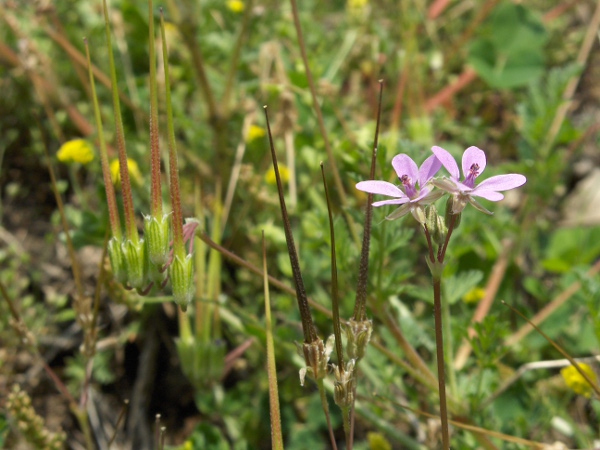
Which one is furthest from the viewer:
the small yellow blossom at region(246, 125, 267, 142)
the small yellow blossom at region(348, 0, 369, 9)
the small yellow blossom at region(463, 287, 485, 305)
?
the small yellow blossom at region(348, 0, 369, 9)

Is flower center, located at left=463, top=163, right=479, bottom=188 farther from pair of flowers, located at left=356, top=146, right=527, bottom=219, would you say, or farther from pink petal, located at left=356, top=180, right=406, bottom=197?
pink petal, located at left=356, top=180, right=406, bottom=197

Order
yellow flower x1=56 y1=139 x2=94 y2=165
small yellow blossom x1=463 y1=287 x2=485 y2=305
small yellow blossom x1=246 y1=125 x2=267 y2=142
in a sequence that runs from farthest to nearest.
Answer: small yellow blossom x1=246 y1=125 x2=267 y2=142
yellow flower x1=56 y1=139 x2=94 y2=165
small yellow blossom x1=463 y1=287 x2=485 y2=305

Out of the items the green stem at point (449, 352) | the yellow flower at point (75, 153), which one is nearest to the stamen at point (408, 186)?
the green stem at point (449, 352)

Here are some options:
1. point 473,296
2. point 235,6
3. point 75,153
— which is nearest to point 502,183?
point 473,296

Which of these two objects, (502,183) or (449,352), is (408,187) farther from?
(449,352)

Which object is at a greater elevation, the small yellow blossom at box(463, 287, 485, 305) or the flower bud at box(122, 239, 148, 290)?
the small yellow blossom at box(463, 287, 485, 305)

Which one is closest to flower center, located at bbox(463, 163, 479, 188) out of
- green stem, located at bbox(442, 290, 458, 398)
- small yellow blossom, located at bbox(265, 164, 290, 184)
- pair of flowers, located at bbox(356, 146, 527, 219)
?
pair of flowers, located at bbox(356, 146, 527, 219)

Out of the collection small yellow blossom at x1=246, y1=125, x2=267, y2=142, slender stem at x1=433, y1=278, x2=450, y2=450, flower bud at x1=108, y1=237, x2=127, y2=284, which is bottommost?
slender stem at x1=433, y1=278, x2=450, y2=450
